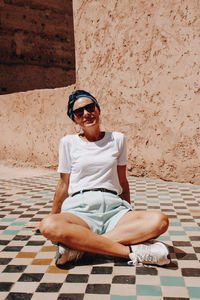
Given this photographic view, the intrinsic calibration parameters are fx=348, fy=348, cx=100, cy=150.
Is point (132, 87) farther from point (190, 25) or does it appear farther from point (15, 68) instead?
point (15, 68)

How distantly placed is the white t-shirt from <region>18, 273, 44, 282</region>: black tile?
1.82ft

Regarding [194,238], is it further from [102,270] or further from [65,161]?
[65,161]

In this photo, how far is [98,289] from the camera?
5.82 ft

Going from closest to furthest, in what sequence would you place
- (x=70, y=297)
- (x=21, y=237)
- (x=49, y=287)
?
(x=70, y=297) → (x=49, y=287) → (x=21, y=237)

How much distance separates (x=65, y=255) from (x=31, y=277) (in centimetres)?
22

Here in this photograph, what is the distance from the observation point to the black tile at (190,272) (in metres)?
1.91

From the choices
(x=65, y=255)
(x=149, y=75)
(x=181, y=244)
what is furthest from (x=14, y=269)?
(x=149, y=75)

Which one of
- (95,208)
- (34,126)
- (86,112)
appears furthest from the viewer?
(34,126)

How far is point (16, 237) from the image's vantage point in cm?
263

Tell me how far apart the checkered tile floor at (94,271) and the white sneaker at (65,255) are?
0.05 meters

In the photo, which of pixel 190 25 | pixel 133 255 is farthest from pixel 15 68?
pixel 133 255

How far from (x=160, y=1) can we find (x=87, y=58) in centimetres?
151

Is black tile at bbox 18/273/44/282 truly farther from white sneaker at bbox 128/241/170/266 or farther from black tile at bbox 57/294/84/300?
white sneaker at bbox 128/241/170/266

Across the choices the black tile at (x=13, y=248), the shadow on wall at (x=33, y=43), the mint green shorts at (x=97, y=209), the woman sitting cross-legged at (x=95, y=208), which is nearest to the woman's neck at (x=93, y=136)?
the woman sitting cross-legged at (x=95, y=208)
